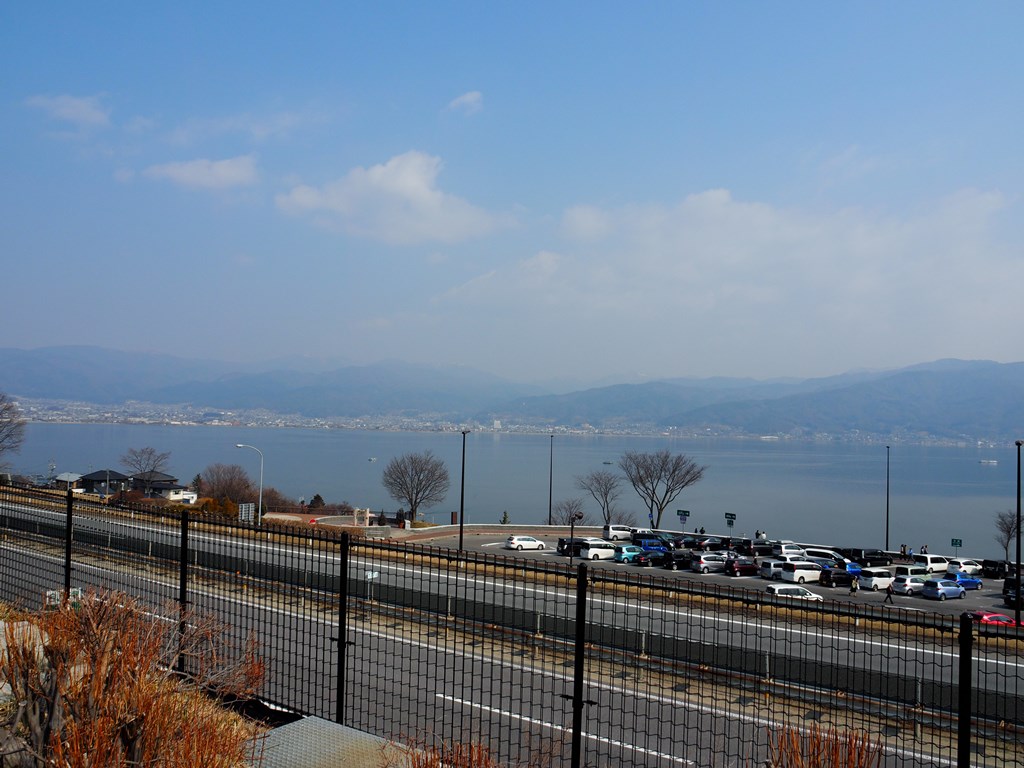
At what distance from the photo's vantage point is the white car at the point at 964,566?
45456 millimetres

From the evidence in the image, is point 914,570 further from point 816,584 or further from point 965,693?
point 965,693

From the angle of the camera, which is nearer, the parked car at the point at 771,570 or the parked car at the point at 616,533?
the parked car at the point at 771,570

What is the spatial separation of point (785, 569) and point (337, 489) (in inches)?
3619

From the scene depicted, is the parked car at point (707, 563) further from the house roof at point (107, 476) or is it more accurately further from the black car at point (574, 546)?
the house roof at point (107, 476)

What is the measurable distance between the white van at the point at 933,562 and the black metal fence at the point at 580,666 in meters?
37.5

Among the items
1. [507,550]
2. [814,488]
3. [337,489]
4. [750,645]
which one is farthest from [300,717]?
[814,488]

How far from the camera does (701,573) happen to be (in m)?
41.4

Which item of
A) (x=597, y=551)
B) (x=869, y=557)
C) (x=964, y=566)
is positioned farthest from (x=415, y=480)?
(x=964, y=566)

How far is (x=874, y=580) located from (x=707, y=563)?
8.08 metres

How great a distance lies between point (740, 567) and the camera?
1604 inches

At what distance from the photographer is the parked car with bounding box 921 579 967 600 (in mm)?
36438

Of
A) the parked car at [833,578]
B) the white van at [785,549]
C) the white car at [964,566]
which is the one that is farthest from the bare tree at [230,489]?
the white car at [964,566]

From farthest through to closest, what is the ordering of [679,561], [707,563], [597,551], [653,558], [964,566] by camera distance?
[964,566]
[597,551]
[653,558]
[679,561]
[707,563]

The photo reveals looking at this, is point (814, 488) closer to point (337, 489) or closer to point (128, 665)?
point (337, 489)
